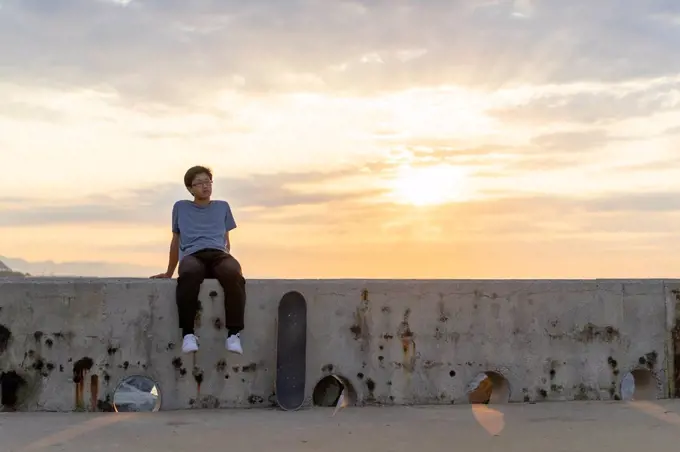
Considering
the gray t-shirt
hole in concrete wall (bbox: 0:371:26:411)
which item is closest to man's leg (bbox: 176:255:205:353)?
the gray t-shirt

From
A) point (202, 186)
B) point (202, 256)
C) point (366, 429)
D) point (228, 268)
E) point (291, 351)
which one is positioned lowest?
point (366, 429)

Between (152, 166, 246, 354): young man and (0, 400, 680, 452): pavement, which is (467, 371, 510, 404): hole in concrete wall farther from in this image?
(152, 166, 246, 354): young man

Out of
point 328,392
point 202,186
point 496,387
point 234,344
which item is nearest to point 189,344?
point 234,344

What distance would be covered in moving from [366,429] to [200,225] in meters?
2.26

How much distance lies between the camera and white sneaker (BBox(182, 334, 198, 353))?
4996 millimetres

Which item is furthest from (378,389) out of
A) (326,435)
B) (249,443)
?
(249,443)

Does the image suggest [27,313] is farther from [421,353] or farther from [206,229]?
[421,353]

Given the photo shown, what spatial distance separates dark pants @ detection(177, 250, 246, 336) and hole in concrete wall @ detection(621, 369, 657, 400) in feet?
9.97

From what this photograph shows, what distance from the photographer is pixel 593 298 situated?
5.69 meters

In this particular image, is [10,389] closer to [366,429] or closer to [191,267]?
[191,267]

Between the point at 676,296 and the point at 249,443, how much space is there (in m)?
3.74

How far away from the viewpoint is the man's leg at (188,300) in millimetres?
5039

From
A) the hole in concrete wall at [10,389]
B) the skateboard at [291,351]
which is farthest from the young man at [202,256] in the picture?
the hole in concrete wall at [10,389]

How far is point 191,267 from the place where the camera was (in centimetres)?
527
